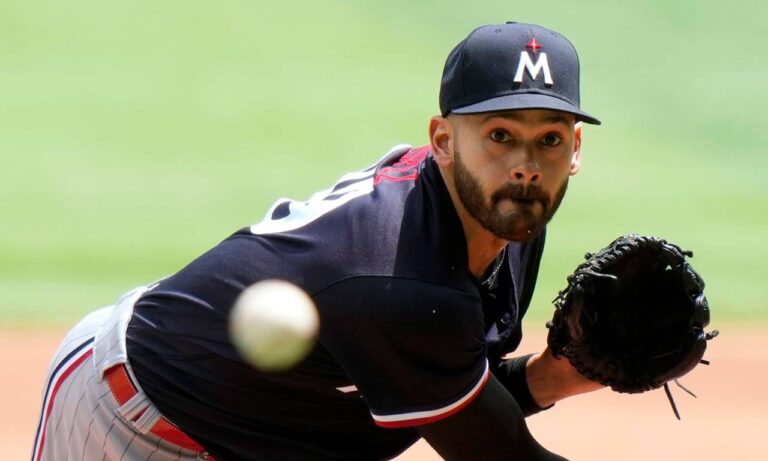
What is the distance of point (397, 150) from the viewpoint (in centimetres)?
257

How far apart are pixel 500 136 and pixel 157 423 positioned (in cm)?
89

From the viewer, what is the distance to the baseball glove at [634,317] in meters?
2.70

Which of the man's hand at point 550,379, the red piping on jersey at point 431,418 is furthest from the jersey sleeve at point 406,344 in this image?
the man's hand at point 550,379

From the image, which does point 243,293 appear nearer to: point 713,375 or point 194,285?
point 194,285

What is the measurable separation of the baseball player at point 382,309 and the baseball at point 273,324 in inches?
0.7

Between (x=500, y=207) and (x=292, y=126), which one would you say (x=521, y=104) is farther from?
(x=292, y=126)

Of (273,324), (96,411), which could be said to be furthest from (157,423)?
(273,324)

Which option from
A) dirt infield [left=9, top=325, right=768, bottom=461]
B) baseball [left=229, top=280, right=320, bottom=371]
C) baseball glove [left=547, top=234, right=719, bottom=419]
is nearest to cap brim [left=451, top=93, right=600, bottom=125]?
baseball [left=229, top=280, right=320, bottom=371]

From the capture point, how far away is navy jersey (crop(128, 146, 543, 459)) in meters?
2.09

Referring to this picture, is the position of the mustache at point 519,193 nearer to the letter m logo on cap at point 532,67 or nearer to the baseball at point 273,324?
the letter m logo on cap at point 532,67

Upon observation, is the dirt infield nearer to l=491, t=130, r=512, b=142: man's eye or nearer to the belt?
the belt

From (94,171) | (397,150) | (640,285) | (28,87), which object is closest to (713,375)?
(640,285)

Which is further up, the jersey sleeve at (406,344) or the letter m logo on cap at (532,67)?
the letter m logo on cap at (532,67)

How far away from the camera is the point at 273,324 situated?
2230mm
